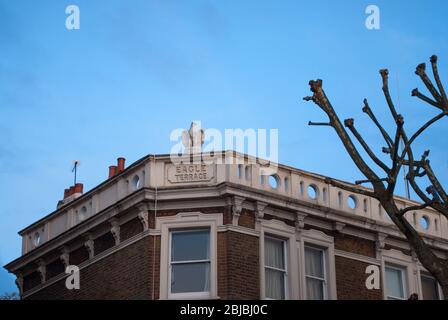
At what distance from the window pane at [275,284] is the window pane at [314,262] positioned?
107 centimetres

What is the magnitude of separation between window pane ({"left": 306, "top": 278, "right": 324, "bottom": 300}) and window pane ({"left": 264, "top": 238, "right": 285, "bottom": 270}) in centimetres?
109

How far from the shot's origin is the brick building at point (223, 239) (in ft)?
91.2

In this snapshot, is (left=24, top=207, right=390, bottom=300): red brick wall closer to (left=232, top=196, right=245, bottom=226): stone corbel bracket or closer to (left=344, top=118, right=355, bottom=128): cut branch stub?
(left=232, top=196, right=245, bottom=226): stone corbel bracket

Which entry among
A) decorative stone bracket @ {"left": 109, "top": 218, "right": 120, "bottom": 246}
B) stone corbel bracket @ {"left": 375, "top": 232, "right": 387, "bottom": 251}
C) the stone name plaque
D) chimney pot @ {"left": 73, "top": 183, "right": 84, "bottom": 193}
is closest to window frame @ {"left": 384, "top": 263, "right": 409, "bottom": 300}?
stone corbel bracket @ {"left": 375, "top": 232, "right": 387, "bottom": 251}

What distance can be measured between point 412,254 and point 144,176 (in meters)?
9.28

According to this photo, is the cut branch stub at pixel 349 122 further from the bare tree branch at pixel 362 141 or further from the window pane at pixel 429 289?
the window pane at pixel 429 289

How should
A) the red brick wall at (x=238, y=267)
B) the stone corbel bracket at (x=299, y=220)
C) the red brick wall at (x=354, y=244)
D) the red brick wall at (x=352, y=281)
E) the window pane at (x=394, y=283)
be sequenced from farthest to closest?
the window pane at (x=394, y=283)
the red brick wall at (x=354, y=244)
the red brick wall at (x=352, y=281)
the stone corbel bracket at (x=299, y=220)
the red brick wall at (x=238, y=267)

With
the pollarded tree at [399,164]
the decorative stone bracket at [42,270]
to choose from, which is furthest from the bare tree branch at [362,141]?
the decorative stone bracket at [42,270]

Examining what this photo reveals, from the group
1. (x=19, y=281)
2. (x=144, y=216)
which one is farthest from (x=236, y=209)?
(x=19, y=281)

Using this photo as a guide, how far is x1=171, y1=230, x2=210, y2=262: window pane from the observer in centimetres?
2803
